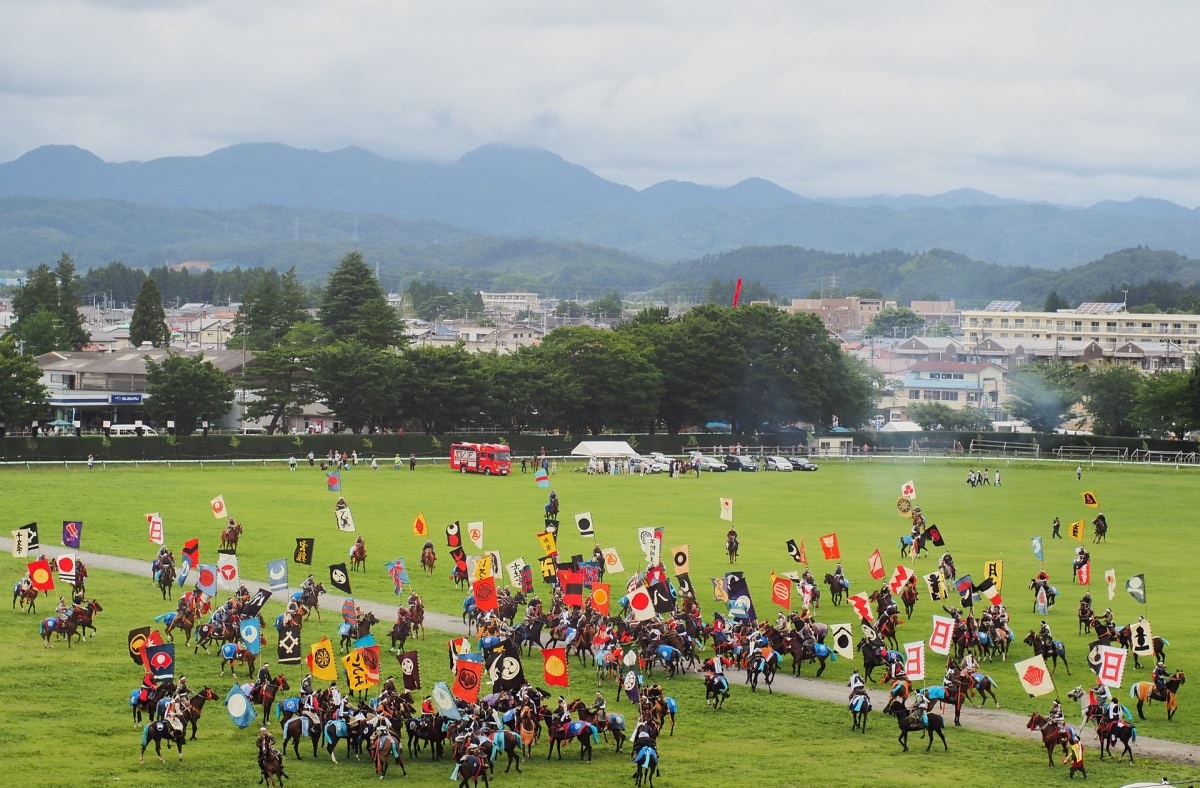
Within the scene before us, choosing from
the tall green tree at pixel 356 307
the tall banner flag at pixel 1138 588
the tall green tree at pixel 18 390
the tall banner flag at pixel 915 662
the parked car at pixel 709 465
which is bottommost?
the tall banner flag at pixel 915 662

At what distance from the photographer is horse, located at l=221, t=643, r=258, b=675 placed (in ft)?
106

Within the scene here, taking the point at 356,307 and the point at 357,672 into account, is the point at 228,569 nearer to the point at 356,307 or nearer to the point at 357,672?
the point at 357,672

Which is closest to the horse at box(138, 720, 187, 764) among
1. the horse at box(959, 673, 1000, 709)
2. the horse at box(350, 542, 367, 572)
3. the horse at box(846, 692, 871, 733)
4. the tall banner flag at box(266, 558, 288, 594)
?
the tall banner flag at box(266, 558, 288, 594)

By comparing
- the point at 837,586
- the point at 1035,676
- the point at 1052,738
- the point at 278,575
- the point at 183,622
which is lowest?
the point at 1052,738

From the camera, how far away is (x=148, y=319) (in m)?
150

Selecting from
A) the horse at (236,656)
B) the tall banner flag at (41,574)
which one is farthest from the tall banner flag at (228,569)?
the tall banner flag at (41,574)

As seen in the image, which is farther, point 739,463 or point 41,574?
point 739,463

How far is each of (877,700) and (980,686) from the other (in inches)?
87.7

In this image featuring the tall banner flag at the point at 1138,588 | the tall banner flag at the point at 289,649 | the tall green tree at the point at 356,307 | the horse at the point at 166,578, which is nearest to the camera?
the tall banner flag at the point at 289,649

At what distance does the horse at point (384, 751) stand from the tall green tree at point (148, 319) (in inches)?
5107

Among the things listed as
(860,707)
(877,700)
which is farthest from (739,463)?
(860,707)

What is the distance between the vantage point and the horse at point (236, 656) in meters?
32.4

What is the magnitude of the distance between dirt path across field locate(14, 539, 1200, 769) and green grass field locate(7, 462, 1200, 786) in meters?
0.60

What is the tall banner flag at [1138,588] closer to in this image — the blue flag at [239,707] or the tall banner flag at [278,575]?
the tall banner flag at [278,575]
